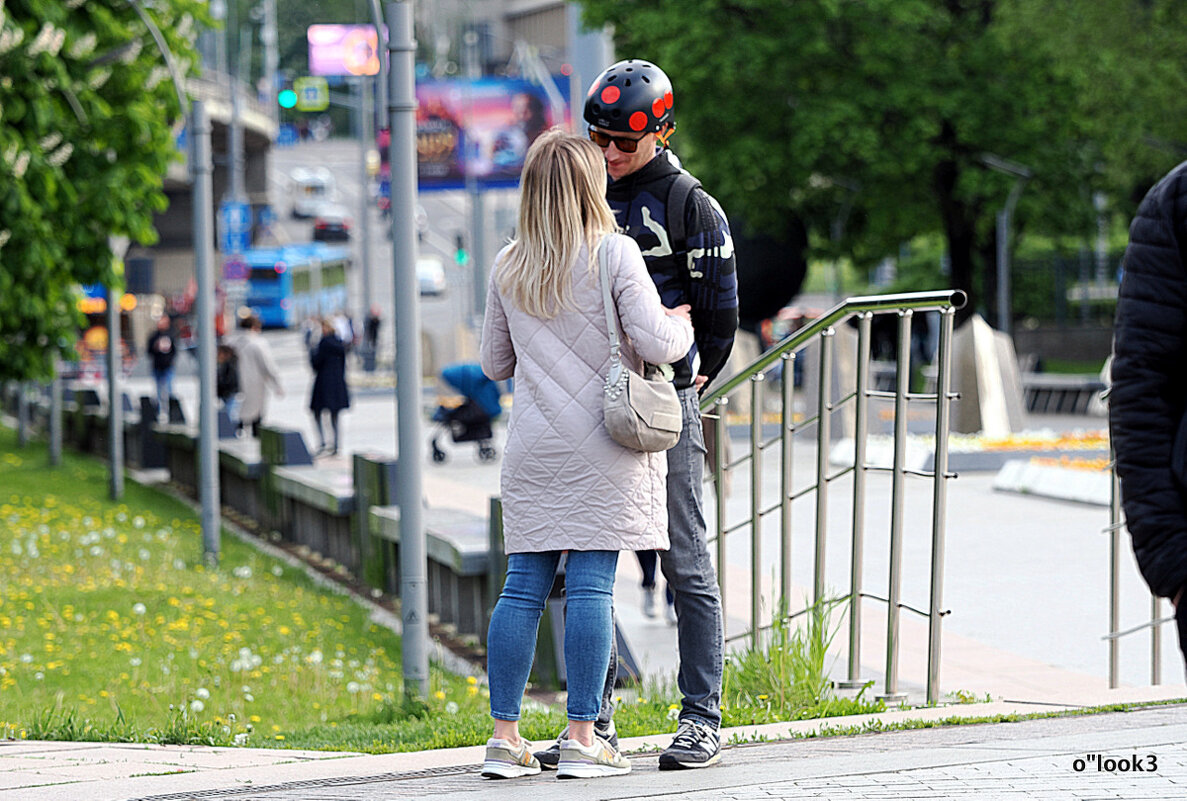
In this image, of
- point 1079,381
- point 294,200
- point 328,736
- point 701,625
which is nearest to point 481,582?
point 328,736

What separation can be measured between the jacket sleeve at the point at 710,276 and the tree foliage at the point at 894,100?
2209 cm

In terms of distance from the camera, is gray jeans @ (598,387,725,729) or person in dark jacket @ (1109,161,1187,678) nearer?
person in dark jacket @ (1109,161,1187,678)

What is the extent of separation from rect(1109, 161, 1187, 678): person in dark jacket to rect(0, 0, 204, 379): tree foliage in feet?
34.2

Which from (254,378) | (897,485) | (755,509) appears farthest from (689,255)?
(254,378)

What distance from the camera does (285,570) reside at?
1227cm

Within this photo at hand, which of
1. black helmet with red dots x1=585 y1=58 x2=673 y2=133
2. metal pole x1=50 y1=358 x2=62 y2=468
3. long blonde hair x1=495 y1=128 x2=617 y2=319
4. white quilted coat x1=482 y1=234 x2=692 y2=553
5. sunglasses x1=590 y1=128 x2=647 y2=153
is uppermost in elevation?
black helmet with red dots x1=585 y1=58 x2=673 y2=133

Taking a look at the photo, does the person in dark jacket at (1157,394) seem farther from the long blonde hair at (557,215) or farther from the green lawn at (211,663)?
the green lawn at (211,663)

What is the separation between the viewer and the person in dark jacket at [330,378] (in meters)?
20.8

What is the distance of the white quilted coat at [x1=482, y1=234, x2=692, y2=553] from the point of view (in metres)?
4.43

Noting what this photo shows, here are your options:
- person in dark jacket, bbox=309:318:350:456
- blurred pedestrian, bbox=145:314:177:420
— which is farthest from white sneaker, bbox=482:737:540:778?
blurred pedestrian, bbox=145:314:177:420

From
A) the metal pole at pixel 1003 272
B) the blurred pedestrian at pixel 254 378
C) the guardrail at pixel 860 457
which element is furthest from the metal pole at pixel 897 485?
the metal pole at pixel 1003 272

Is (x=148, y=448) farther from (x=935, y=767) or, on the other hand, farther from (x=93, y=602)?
(x=935, y=767)

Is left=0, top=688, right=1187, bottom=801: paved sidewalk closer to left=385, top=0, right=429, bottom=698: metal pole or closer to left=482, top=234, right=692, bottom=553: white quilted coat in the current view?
left=482, top=234, right=692, bottom=553: white quilted coat

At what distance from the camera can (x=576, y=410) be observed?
445 centimetres
